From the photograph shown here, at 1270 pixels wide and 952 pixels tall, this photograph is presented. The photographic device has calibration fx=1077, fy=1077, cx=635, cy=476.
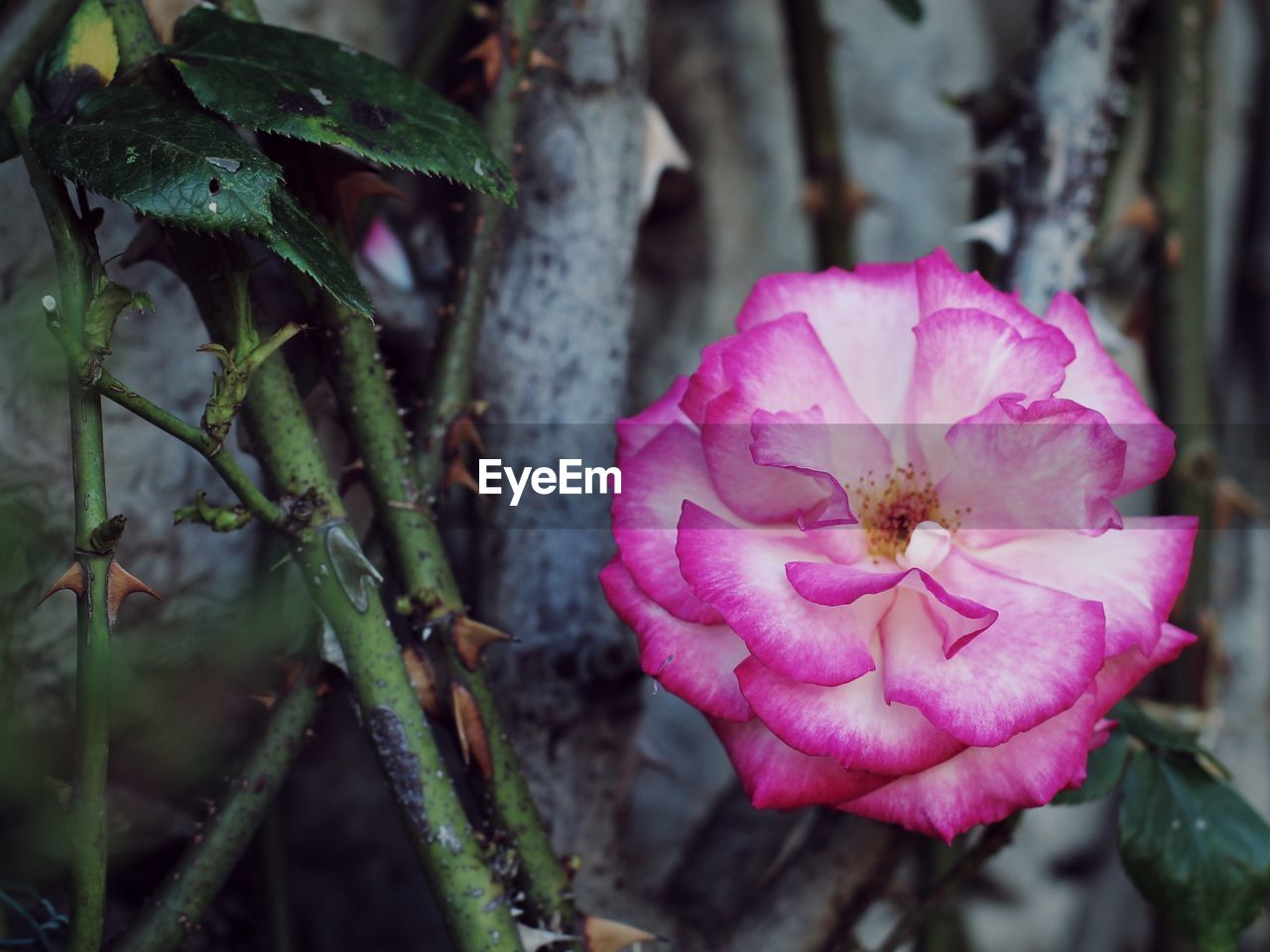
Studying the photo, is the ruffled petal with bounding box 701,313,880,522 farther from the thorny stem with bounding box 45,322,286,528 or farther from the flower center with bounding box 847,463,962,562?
the thorny stem with bounding box 45,322,286,528

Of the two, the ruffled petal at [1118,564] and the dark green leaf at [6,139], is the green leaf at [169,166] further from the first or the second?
the ruffled petal at [1118,564]

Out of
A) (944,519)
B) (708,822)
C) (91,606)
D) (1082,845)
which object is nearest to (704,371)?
(944,519)

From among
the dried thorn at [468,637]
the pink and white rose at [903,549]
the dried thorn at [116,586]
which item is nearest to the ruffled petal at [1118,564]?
the pink and white rose at [903,549]

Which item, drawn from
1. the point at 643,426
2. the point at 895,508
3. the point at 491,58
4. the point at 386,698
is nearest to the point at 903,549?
the point at 895,508

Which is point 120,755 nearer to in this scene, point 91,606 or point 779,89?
point 91,606

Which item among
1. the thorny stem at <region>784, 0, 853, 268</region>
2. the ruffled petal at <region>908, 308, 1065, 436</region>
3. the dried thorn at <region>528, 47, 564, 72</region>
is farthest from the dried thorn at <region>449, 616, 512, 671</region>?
the thorny stem at <region>784, 0, 853, 268</region>

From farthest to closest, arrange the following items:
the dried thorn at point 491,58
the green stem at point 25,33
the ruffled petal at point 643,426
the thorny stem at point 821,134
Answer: the thorny stem at point 821,134 → the dried thorn at point 491,58 → the ruffled petal at point 643,426 → the green stem at point 25,33

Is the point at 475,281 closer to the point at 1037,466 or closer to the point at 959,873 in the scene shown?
the point at 1037,466

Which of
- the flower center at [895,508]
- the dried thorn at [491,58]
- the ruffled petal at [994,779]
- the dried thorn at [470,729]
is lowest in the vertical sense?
the ruffled petal at [994,779]
